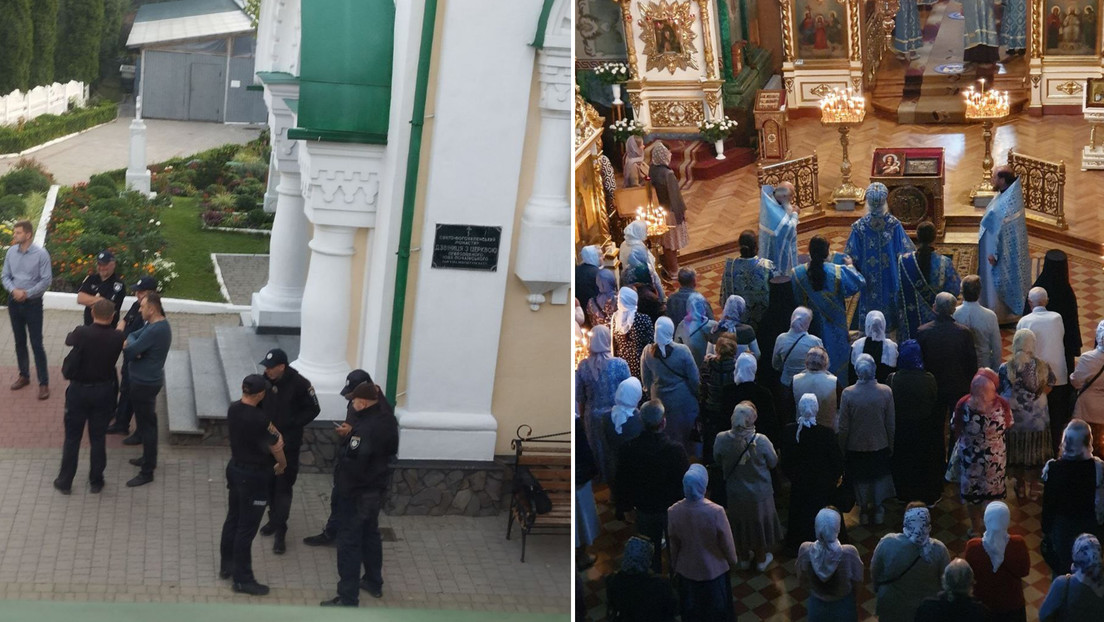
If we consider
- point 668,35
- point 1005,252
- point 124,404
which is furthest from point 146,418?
point 668,35

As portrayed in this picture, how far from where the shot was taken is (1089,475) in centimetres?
464

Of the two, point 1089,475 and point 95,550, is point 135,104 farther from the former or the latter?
point 1089,475

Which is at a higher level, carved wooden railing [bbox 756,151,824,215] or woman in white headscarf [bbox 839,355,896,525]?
carved wooden railing [bbox 756,151,824,215]

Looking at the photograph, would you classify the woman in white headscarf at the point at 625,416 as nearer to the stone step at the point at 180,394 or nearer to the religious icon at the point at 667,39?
the stone step at the point at 180,394

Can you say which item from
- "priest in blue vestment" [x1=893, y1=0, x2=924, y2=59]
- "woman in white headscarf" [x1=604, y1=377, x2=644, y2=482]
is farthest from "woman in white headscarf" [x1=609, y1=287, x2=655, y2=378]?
"priest in blue vestment" [x1=893, y1=0, x2=924, y2=59]

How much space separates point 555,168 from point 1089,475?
2.14 meters

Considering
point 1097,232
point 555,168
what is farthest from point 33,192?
point 1097,232

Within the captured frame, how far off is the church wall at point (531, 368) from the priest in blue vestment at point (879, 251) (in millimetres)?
1840

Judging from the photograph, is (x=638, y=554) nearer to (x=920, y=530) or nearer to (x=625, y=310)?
(x=920, y=530)

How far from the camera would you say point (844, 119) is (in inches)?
330

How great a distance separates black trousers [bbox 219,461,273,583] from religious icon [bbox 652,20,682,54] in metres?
4.19

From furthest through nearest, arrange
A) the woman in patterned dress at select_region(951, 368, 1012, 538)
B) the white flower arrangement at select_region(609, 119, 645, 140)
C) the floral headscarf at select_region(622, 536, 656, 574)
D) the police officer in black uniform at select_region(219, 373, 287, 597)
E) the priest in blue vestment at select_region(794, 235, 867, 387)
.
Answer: the white flower arrangement at select_region(609, 119, 645, 140), the priest in blue vestment at select_region(794, 235, 867, 387), the woman in patterned dress at select_region(951, 368, 1012, 538), the police officer in black uniform at select_region(219, 373, 287, 597), the floral headscarf at select_region(622, 536, 656, 574)

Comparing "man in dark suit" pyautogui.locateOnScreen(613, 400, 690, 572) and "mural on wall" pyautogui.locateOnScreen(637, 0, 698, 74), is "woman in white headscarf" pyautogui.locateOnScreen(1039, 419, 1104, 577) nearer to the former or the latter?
"man in dark suit" pyautogui.locateOnScreen(613, 400, 690, 572)

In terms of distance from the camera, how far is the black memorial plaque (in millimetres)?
5129
